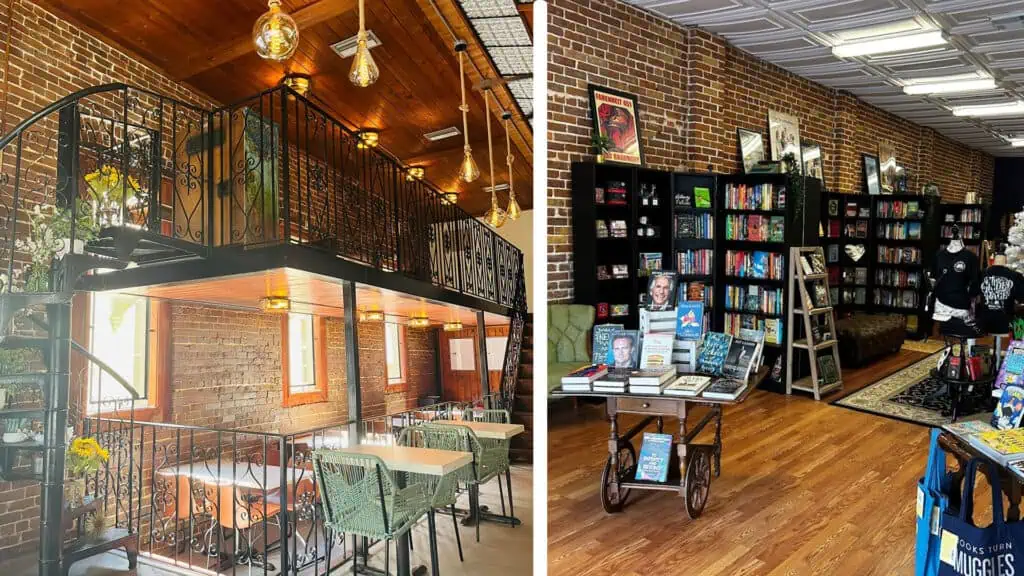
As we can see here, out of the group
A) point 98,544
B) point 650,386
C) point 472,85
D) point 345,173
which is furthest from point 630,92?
point 98,544

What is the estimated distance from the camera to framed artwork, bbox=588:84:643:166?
5.62 meters

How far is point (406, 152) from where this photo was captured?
4.54ft

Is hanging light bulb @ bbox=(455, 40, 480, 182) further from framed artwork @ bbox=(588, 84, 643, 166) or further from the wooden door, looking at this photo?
framed artwork @ bbox=(588, 84, 643, 166)

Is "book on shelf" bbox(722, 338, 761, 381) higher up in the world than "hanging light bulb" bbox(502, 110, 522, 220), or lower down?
lower down

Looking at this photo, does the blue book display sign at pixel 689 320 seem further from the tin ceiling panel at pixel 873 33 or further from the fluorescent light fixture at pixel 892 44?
the fluorescent light fixture at pixel 892 44

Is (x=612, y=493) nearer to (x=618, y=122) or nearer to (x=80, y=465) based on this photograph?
(x=80, y=465)

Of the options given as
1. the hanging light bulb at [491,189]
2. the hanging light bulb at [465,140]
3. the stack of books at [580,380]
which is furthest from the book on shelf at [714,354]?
the hanging light bulb at [465,140]

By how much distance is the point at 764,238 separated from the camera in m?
6.05

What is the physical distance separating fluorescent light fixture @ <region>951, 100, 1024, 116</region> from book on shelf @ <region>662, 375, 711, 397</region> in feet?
27.5

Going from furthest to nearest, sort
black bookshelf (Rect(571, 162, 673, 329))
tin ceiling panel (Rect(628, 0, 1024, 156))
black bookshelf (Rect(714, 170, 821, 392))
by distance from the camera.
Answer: black bookshelf (Rect(714, 170, 821, 392)) → tin ceiling panel (Rect(628, 0, 1024, 156)) → black bookshelf (Rect(571, 162, 673, 329))

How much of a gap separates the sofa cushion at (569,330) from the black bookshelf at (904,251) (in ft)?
19.6

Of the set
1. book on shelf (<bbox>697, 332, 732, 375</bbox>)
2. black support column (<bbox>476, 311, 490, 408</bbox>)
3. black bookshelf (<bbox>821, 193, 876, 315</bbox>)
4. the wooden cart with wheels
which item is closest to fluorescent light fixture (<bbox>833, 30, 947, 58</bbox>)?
black bookshelf (<bbox>821, 193, 876, 315</bbox>)

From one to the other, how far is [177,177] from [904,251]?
10.2 m

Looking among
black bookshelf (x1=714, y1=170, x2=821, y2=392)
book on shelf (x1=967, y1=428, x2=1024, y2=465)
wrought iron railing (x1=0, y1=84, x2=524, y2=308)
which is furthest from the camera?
black bookshelf (x1=714, y1=170, x2=821, y2=392)
